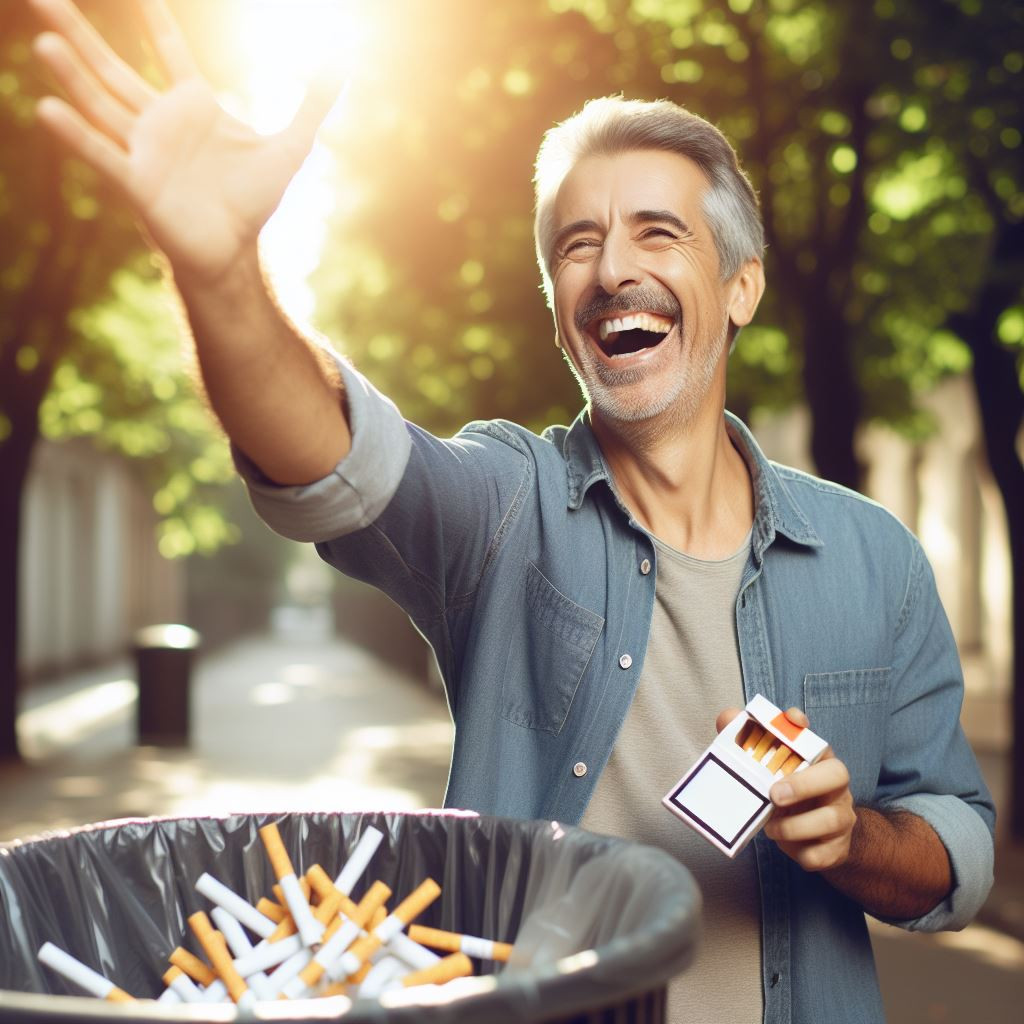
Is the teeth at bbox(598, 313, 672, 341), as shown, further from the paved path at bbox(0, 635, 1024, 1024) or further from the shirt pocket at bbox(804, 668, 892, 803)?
the paved path at bbox(0, 635, 1024, 1024)

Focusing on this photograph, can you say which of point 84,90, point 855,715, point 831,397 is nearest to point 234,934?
point 84,90

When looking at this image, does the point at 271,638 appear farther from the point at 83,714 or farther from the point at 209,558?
the point at 83,714

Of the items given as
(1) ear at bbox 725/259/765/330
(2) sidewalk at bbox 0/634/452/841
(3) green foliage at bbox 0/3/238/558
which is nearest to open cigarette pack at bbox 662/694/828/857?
(1) ear at bbox 725/259/765/330

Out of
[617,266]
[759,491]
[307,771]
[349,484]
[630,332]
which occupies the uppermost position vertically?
[617,266]

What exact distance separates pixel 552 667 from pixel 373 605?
30196 millimetres

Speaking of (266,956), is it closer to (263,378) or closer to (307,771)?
(263,378)

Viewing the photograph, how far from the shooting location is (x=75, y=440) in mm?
27328

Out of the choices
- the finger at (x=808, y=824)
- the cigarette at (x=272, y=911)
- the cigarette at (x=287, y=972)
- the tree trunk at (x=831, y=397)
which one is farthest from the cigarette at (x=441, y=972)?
the tree trunk at (x=831, y=397)

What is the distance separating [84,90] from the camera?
4.71 feet

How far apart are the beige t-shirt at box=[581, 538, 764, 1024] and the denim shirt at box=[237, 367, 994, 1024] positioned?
0.08 feet

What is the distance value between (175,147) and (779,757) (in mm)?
1025

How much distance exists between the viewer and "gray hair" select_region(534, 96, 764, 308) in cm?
234

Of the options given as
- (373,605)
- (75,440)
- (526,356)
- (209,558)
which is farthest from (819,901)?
(209,558)

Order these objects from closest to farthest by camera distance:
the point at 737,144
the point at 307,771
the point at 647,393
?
the point at 647,393
the point at 737,144
the point at 307,771
